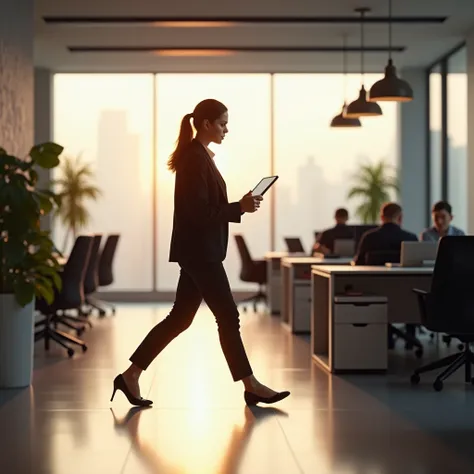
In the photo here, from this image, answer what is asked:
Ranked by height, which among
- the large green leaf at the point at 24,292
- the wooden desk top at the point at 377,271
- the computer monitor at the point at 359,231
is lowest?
the large green leaf at the point at 24,292

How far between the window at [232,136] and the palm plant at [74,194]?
1.23 metres

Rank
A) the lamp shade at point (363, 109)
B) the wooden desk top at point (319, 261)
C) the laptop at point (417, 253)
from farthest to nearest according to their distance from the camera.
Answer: the lamp shade at point (363, 109) < the wooden desk top at point (319, 261) < the laptop at point (417, 253)

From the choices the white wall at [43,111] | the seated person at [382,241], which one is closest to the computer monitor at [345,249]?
the seated person at [382,241]

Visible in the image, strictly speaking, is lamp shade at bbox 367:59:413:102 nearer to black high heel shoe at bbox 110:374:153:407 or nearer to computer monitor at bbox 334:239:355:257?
computer monitor at bbox 334:239:355:257

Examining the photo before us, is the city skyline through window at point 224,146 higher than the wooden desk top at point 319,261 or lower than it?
higher

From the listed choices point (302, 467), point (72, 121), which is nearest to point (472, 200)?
point (72, 121)

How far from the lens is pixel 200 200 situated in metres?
5.45

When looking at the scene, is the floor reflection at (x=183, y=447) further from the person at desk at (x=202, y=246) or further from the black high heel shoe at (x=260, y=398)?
the person at desk at (x=202, y=246)

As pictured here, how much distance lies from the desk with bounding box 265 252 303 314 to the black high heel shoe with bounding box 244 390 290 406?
6524 millimetres

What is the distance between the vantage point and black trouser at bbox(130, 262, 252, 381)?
5.47 metres

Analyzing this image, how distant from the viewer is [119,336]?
10000 mm

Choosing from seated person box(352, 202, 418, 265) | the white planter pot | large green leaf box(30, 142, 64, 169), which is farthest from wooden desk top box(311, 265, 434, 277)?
large green leaf box(30, 142, 64, 169)

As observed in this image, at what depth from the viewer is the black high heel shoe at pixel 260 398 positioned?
5655mm

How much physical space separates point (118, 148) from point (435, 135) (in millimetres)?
4977
